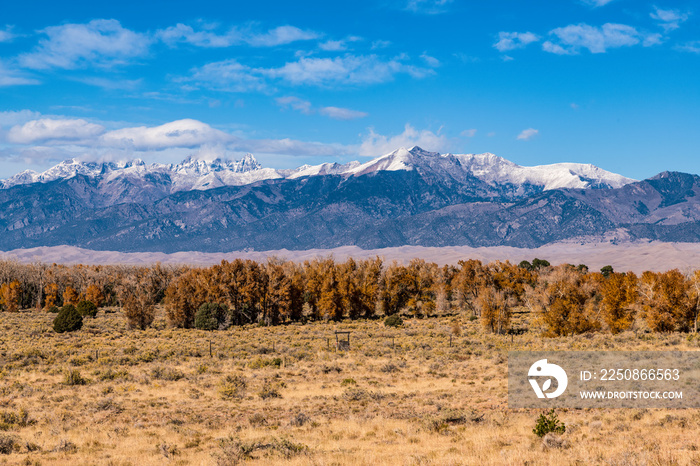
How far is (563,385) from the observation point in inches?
1220

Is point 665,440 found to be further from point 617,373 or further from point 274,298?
point 274,298

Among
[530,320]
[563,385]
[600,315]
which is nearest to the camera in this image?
[563,385]

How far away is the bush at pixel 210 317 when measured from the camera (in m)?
79.8

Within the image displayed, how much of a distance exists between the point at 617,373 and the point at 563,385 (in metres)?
6.30

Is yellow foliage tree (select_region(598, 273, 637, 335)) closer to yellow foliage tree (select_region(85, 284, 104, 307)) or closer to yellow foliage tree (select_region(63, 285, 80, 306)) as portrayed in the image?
yellow foliage tree (select_region(85, 284, 104, 307))

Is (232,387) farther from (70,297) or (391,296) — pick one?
(70,297)

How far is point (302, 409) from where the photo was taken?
30297mm

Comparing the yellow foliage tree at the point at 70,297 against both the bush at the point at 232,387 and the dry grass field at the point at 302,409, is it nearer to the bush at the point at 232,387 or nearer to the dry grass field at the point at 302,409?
the dry grass field at the point at 302,409

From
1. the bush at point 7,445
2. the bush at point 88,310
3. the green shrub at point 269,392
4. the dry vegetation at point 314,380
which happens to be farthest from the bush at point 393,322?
the bush at point 7,445

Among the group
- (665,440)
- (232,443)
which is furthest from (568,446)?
(232,443)

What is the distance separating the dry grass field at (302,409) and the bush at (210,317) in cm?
1823

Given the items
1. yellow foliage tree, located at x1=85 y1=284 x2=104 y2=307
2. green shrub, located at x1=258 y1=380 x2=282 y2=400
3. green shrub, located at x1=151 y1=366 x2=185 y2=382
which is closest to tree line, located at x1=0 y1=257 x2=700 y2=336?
yellow foliage tree, located at x1=85 y1=284 x2=104 y2=307

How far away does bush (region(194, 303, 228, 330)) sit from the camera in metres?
79.8

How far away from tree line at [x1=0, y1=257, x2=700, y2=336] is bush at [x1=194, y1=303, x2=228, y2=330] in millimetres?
147
